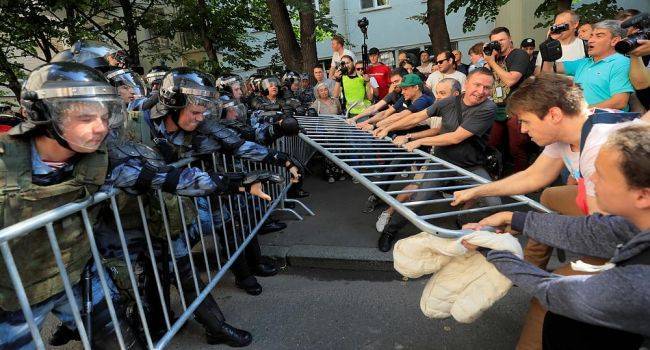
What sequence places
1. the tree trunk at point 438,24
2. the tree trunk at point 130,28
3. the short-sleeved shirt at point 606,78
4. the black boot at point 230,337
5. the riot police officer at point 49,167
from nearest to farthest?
1. the riot police officer at point 49,167
2. the black boot at point 230,337
3. the short-sleeved shirt at point 606,78
4. the tree trunk at point 438,24
5. the tree trunk at point 130,28

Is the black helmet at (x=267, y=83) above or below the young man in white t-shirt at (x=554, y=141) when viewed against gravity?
above

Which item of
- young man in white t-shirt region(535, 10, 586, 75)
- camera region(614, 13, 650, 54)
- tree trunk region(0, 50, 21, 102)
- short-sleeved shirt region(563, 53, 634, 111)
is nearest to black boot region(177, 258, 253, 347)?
camera region(614, 13, 650, 54)

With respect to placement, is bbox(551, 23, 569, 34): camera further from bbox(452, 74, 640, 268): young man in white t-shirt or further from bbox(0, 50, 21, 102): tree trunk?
bbox(0, 50, 21, 102): tree trunk

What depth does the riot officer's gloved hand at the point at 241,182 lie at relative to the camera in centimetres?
233

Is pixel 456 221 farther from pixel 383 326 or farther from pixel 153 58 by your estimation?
pixel 153 58

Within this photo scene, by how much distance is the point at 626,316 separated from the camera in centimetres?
116

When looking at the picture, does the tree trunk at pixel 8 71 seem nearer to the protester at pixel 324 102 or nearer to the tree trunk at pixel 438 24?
the protester at pixel 324 102

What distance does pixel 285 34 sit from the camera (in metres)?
9.24

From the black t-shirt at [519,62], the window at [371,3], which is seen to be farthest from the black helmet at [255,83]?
the window at [371,3]

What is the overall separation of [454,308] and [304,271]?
2.16 meters

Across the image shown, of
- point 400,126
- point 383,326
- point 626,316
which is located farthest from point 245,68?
point 626,316

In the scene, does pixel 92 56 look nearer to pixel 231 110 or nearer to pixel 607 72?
pixel 231 110

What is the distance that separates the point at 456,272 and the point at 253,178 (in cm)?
135

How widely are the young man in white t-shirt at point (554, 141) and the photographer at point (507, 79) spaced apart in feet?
7.36
